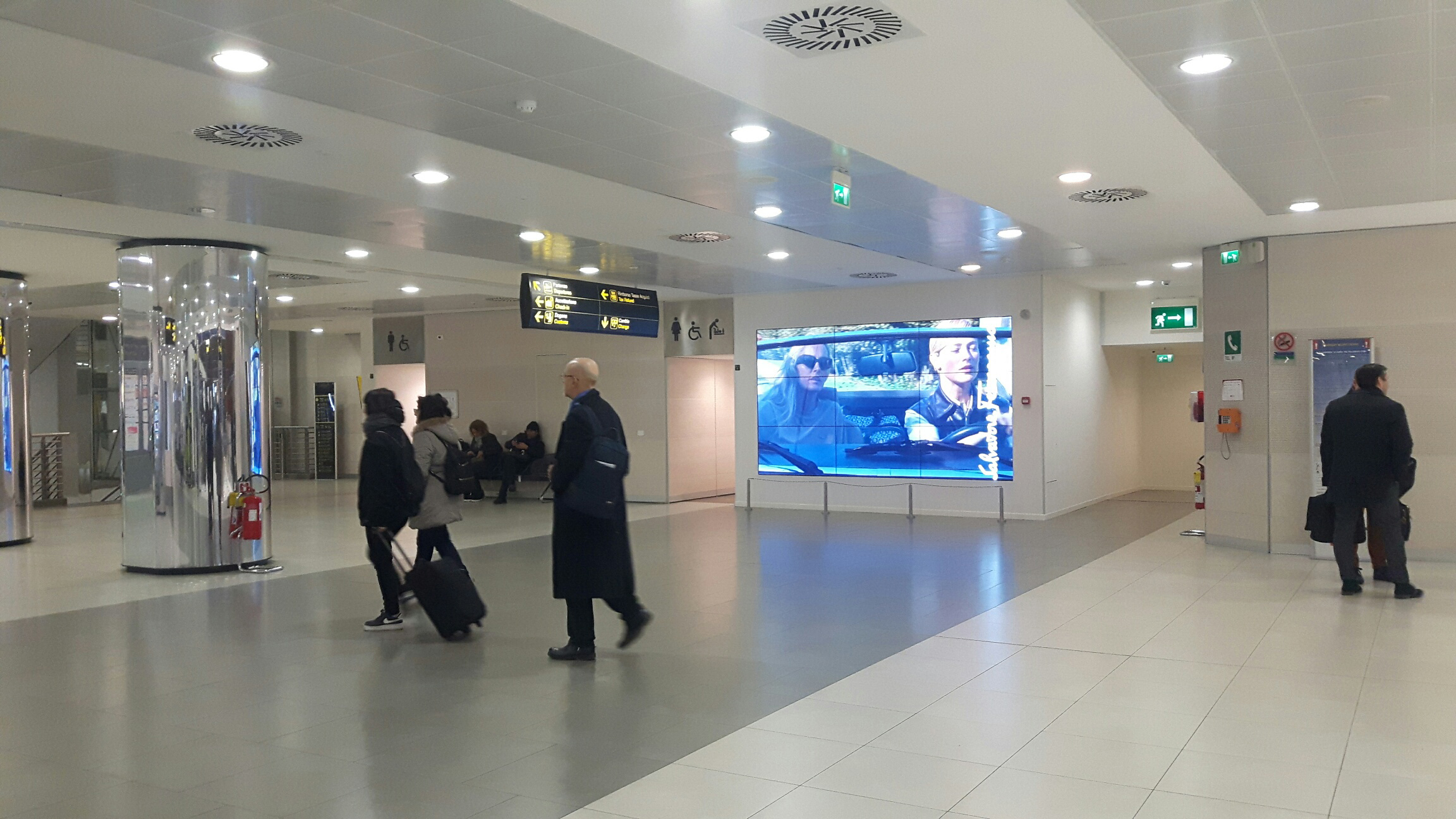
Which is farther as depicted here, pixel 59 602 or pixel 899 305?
pixel 899 305

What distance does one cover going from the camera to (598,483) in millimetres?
5641

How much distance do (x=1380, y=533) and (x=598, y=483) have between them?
585cm

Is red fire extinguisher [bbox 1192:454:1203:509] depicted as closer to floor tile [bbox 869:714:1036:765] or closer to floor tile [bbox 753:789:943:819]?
floor tile [bbox 869:714:1036:765]

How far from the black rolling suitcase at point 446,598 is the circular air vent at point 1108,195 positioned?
207 inches

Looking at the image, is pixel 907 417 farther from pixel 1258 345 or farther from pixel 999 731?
pixel 999 731

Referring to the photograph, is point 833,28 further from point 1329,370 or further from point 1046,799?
point 1329,370

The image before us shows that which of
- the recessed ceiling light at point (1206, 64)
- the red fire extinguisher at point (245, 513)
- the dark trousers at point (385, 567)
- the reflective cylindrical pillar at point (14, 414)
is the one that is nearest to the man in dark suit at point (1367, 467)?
the recessed ceiling light at point (1206, 64)

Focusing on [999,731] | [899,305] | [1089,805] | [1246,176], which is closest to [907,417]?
[899,305]

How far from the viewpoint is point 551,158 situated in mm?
6465

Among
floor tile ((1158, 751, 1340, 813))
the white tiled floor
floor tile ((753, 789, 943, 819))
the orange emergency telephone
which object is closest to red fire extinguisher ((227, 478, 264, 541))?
the white tiled floor

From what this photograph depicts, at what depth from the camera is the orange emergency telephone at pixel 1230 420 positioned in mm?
10203

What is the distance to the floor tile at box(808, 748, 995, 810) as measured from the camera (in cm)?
377

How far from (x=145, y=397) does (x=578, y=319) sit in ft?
14.3

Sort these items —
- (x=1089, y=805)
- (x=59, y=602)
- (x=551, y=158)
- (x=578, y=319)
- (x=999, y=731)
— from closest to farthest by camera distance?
(x=1089, y=805) → (x=999, y=731) → (x=551, y=158) → (x=59, y=602) → (x=578, y=319)
